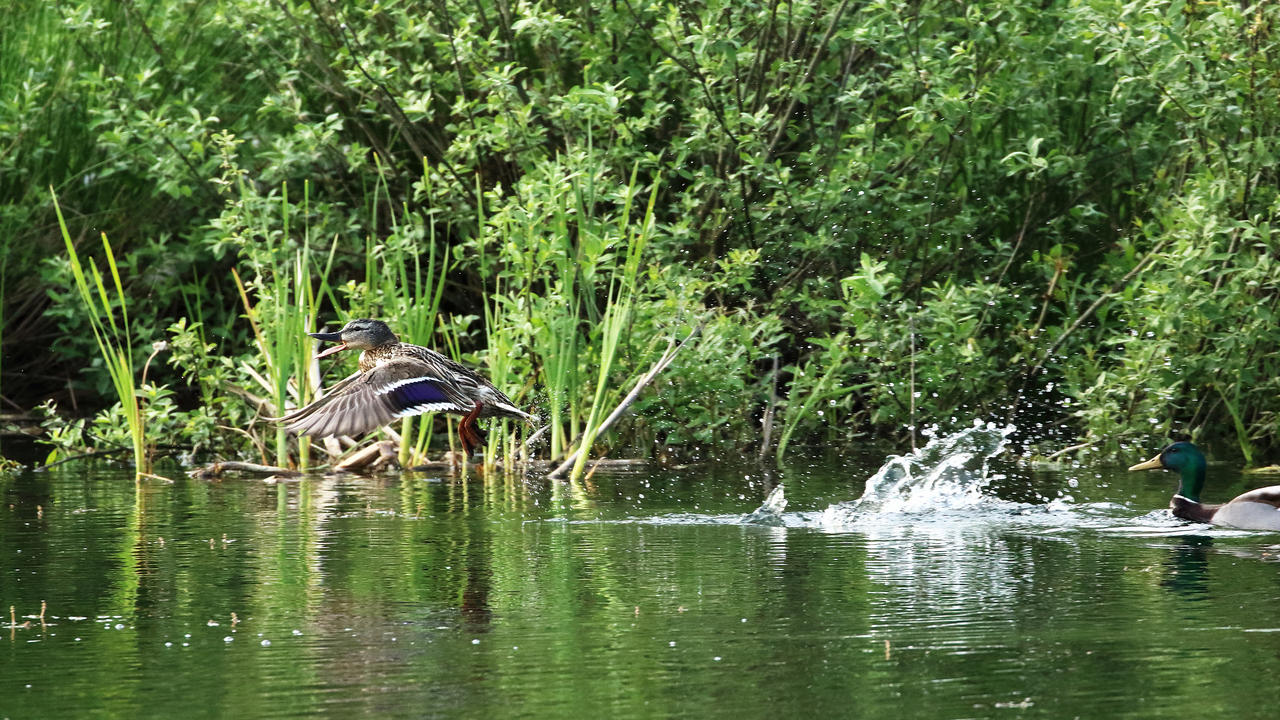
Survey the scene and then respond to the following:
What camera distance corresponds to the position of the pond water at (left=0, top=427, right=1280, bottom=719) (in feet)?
16.6

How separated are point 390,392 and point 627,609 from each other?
3300mm

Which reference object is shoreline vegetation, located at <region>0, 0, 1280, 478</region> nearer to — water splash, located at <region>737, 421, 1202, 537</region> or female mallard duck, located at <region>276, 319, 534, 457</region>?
female mallard duck, located at <region>276, 319, 534, 457</region>

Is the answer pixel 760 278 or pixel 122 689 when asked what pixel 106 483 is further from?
pixel 122 689

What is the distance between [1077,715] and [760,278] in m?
8.59

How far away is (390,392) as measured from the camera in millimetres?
9391

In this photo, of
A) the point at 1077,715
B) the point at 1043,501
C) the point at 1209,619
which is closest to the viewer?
the point at 1077,715

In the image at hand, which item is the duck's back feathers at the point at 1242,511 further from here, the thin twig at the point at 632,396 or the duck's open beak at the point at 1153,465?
the thin twig at the point at 632,396

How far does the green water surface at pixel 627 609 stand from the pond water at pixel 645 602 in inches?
0.7

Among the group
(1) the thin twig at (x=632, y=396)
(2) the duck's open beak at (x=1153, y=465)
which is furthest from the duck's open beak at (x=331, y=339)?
(2) the duck's open beak at (x=1153, y=465)

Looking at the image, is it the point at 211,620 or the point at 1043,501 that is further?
the point at 1043,501

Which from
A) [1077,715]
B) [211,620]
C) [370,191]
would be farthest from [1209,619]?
[370,191]

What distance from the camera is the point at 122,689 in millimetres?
5176

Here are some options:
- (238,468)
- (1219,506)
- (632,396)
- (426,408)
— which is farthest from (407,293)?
(1219,506)

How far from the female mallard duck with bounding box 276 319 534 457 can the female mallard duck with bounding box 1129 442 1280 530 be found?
3.50m
